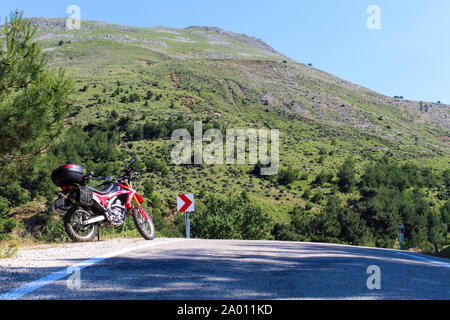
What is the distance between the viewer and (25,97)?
11.8m

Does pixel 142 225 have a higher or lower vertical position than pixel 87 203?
lower

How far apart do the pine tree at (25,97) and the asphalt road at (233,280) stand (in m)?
7.88

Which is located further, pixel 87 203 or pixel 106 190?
pixel 106 190

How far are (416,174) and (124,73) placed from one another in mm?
75734

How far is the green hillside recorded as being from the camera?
57812 millimetres

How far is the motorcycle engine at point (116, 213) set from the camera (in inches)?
336

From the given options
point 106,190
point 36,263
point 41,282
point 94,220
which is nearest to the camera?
point 41,282

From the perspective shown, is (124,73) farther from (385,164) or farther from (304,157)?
(385,164)

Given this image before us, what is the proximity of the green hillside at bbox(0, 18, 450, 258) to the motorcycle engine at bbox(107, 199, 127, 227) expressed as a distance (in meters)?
5.77

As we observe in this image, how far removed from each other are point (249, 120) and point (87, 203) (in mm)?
82094

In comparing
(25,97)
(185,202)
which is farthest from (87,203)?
(185,202)

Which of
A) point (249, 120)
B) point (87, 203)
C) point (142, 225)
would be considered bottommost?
point (142, 225)

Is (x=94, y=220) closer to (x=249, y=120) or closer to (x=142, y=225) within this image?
(x=142, y=225)
